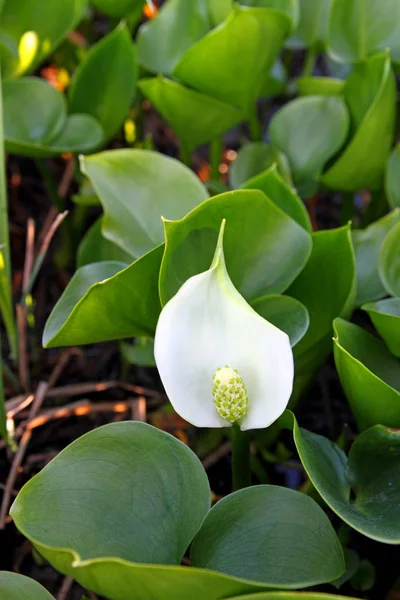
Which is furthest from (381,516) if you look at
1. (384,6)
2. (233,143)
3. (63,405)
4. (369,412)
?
(233,143)

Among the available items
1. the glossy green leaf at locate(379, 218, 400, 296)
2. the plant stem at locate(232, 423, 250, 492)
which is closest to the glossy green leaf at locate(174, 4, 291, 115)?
the glossy green leaf at locate(379, 218, 400, 296)

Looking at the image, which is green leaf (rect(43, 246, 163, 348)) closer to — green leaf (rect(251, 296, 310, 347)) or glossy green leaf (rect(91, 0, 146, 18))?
green leaf (rect(251, 296, 310, 347))

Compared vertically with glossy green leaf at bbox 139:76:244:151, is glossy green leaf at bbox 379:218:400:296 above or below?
below

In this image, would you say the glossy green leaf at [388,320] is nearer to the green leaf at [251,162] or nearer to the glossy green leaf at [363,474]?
the glossy green leaf at [363,474]

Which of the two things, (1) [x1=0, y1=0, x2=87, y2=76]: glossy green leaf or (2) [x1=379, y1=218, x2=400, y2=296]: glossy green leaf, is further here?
(1) [x1=0, y1=0, x2=87, y2=76]: glossy green leaf

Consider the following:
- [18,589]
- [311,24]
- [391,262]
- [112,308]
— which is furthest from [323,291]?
[311,24]

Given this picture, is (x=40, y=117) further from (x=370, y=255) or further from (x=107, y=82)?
(x=370, y=255)

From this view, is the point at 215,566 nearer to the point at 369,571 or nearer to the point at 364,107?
the point at 369,571
